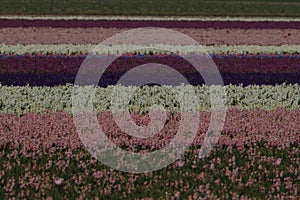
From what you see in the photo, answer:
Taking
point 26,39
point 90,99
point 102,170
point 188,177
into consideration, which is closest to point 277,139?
point 188,177

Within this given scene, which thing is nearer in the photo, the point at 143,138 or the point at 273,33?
the point at 143,138

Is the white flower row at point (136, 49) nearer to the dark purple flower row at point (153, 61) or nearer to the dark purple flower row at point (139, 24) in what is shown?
the dark purple flower row at point (153, 61)

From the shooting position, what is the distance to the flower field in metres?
6.86

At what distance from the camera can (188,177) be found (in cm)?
711

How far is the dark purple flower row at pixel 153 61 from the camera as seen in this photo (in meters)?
13.8

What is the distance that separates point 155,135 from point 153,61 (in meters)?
6.37

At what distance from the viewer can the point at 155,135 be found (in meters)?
8.50

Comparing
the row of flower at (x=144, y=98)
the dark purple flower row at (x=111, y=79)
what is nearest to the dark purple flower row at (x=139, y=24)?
the dark purple flower row at (x=111, y=79)

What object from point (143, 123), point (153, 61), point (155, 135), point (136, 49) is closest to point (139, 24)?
point (136, 49)

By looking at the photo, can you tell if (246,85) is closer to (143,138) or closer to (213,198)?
(143,138)

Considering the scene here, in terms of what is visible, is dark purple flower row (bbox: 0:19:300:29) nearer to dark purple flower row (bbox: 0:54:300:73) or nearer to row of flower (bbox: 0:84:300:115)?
dark purple flower row (bbox: 0:54:300:73)

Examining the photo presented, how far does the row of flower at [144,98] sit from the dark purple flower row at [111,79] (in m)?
0.83

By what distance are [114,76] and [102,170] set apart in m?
5.83

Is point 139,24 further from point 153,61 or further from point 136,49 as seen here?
point 153,61
